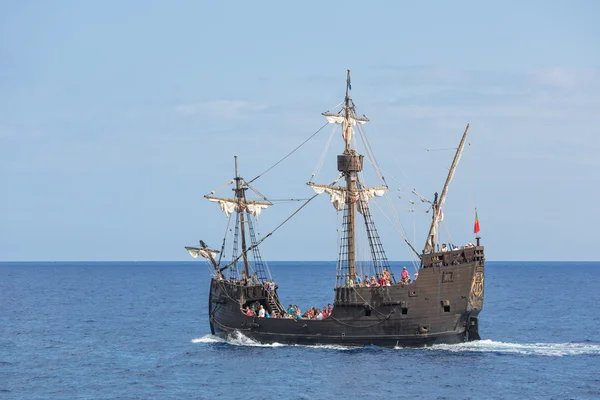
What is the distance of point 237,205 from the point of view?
74.6m

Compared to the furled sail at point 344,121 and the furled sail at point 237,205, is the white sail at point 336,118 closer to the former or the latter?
the furled sail at point 344,121

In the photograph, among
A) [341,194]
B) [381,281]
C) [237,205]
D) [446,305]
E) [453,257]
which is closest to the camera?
[453,257]

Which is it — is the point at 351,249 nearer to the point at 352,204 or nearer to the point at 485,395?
the point at 352,204

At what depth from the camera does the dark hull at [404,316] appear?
6119 centimetres

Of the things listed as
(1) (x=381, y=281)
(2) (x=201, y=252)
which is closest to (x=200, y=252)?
(2) (x=201, y=252)

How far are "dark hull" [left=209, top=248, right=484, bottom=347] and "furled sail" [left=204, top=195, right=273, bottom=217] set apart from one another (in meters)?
10.5

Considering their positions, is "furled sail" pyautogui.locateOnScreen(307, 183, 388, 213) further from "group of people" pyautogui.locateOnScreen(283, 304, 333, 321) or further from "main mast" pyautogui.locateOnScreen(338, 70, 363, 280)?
"group of people" pyautogui.locateOnScreen(283, 304, 333, 321)

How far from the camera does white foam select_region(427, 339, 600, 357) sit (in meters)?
63.2

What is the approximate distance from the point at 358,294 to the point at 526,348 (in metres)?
13.2

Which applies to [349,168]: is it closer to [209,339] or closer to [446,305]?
[446,305]

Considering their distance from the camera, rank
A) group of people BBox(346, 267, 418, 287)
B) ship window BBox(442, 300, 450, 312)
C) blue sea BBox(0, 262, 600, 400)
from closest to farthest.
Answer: blue sea BBox(0, 262, 600, 400)
ship window BBox(442, 300, 450, 312)
group of people BBox(346, 267, 418, 287)

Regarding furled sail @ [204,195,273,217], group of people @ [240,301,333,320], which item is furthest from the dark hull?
furled sail @ [204,195,273,217]

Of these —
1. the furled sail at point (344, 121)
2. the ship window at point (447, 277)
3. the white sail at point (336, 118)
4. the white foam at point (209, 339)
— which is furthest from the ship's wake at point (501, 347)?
the white sail at point (336, 118)

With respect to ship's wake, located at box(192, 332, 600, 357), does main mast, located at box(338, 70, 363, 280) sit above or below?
above
